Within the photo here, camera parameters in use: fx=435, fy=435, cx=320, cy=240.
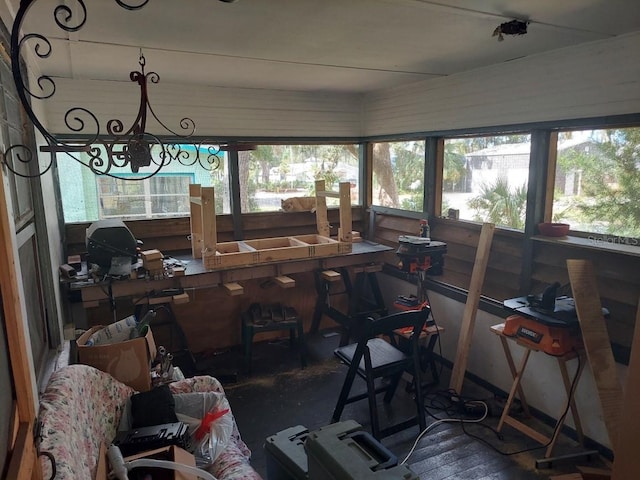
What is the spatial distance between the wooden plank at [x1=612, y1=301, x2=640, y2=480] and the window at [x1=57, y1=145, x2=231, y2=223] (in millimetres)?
3360

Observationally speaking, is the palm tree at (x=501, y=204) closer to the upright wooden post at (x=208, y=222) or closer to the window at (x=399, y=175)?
the window at (x=399, y=175)

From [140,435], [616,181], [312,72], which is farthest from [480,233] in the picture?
[140,435]

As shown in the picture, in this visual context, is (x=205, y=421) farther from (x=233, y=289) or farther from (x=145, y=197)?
(x=145, y=197)

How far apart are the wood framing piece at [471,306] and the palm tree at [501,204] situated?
0.18 meters

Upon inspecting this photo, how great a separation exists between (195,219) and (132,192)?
0.64m

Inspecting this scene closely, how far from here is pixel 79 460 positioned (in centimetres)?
162

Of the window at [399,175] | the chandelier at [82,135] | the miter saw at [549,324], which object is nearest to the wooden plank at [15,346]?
the chandelier at [82,135]

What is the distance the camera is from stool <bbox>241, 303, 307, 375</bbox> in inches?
143

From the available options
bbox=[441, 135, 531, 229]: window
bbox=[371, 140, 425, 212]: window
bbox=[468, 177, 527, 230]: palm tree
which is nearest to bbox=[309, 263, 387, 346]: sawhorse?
bbox=[371, 140, 425, 212]: window

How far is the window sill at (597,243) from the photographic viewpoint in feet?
8.05

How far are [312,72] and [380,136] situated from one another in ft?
4.27

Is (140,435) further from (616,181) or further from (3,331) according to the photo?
(616,181)

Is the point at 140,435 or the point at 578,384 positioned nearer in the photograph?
the point at 140,435

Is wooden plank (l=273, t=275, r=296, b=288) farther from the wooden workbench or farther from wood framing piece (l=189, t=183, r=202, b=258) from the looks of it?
wood framing piece (l=189, t=183, r=202, b=258)
